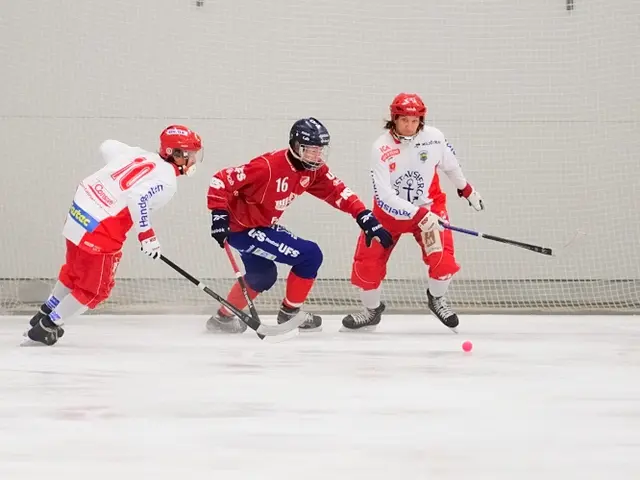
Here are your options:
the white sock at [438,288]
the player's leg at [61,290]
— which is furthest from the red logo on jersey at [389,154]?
the player's leg at [61,290]

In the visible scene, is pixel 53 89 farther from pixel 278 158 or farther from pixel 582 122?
pixel 582 122

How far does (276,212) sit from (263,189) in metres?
0.14

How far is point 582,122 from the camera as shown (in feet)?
25.0

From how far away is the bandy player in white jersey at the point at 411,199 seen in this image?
505cm

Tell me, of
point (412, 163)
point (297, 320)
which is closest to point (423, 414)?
point (297, 320)

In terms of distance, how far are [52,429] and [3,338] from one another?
7.35 ft

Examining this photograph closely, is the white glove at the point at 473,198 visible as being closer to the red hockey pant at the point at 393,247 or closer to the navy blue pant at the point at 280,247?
the red hockey pant at the point at 393,247

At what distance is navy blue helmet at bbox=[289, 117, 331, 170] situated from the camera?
186 inches

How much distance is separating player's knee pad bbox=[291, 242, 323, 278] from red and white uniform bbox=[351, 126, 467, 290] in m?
0.36

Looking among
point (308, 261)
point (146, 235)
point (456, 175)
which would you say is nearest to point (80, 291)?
point (146, 235)

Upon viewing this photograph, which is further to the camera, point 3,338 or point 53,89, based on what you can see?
point 53,89

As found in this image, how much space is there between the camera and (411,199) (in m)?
5.21

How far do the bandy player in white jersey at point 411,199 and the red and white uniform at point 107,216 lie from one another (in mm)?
1137

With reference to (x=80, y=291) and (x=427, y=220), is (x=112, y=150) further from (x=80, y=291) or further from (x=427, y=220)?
(x=427, y=220)
